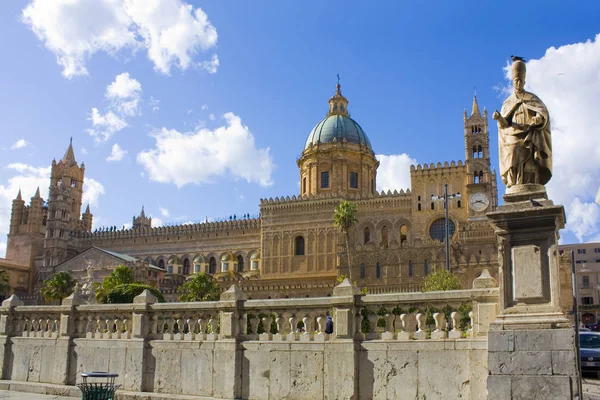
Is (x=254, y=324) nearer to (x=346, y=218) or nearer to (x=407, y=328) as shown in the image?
(x=407, y=328)

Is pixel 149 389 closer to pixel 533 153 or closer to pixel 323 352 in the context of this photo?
pixel 323 352

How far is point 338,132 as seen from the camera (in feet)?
234

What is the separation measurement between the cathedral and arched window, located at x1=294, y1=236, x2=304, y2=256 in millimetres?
122

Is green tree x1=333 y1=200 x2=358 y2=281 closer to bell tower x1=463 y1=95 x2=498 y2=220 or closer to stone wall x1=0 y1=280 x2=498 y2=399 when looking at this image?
bell tower x1=463 y1=95 x2=498 y2=220

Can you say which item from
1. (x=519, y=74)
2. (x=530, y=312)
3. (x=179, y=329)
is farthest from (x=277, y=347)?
(x=519, y=74)

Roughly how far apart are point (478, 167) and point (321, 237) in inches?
673

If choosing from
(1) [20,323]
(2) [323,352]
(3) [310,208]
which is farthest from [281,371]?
(3) [310,208]

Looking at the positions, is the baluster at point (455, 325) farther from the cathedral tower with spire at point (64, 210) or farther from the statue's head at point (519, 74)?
the cathedral tower with spire at point (64, 210)

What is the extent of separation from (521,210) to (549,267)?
2.82 ft

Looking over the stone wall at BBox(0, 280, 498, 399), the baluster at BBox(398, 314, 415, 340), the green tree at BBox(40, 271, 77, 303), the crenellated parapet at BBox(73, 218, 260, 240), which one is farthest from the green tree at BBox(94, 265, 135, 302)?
the baluster at BBox(398, 314, 415, 340)

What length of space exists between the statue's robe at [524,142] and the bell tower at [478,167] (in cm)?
4815

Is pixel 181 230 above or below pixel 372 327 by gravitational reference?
above

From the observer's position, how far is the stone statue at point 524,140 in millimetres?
9133

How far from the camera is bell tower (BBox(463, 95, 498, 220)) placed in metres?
56.5
